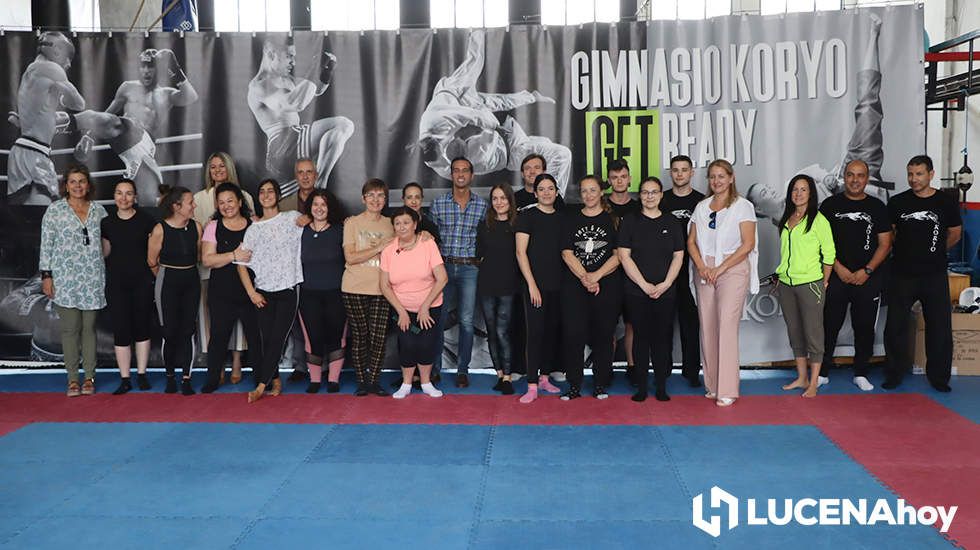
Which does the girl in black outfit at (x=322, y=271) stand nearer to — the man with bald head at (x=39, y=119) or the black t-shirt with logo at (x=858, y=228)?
the man with bald head at (x=39, y=119)

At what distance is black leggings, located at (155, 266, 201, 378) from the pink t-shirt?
4.61ft

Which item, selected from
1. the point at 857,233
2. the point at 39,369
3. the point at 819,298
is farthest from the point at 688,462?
the point at 39,369

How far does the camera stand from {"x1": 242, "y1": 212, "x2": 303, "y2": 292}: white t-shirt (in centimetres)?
518

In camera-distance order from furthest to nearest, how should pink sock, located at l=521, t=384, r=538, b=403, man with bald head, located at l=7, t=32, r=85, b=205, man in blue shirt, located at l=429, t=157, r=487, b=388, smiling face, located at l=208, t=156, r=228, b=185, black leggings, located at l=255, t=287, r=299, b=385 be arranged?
man with bald head, located at l=7, t=32, r=85, b=205 < smiling face, located at l=208, t=156, r=228, b=185 < man in blue shirt, located at l=429, t=157, r=487, b=388 < black leggings, located at l=255, t=287, r=299, b=385 < pink sock, located at l=521, t=384, r=538, b=403

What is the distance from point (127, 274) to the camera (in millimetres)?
5367

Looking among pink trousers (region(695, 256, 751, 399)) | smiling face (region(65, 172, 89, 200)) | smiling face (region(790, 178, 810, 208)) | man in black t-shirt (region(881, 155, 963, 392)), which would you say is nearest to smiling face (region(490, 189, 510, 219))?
pink trousers (region(695, 256, 751, 399))

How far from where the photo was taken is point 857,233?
537cm

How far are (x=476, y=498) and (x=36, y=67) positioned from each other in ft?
17.6

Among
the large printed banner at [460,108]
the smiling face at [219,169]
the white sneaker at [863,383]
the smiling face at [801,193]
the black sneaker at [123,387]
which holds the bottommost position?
the white sneaker at [863,383]

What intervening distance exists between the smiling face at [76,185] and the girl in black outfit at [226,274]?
0.92 metres

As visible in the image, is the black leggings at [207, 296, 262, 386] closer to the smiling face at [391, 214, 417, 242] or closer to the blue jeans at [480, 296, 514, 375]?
the smiling face at [391, 214, 417, 242]

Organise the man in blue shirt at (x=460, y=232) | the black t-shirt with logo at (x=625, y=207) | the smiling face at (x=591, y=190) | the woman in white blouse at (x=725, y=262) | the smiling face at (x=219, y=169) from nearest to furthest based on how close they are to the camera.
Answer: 1. the woman in white blouse at (x=725, y=262)
2. the smiling face at (x=591, y=190)
3. the black t-shirt with logo at (x=625, y=207)
4. the man in blue shirt at (x=460, y=232)
5. the smiling face at (x=219, y=169)

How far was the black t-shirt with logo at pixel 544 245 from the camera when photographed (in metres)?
5.07

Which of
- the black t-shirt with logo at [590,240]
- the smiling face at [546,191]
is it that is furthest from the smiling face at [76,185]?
the black t-shirt with logo at [590,240]
